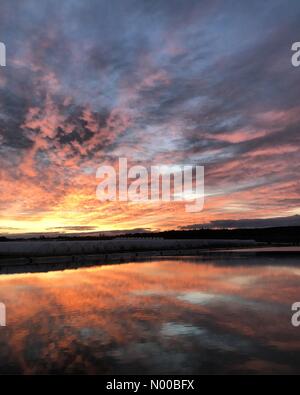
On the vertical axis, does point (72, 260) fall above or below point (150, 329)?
below

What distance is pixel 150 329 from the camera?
12805 mm

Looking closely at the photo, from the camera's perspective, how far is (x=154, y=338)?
461 inches

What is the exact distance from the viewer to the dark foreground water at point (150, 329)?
373 inches

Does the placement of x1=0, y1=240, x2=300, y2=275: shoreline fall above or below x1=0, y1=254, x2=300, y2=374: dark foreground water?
below

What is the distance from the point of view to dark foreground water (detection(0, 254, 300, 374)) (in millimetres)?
9477

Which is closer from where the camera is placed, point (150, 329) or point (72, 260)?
point (150, 329)

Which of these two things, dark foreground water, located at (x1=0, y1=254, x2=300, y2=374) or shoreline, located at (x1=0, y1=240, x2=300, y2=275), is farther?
shoreline, located at (x1=0, y1=240, x2=300, y2=275)

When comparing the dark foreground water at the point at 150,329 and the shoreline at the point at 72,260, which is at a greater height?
the dark foreground water at the point at 150,329

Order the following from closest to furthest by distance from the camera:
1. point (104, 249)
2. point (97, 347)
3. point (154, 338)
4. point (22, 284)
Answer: point (97, 347) < point (154, 338) < point (22, 284) < point (104, 249)

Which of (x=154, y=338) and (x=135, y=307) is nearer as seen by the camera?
(x=154, y=338)

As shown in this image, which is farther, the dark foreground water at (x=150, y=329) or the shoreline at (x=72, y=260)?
the shoreline at (x=72, y=260)
